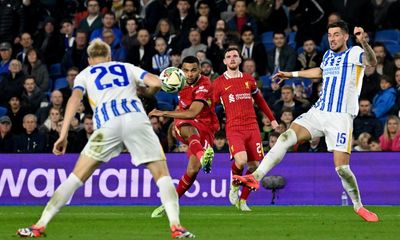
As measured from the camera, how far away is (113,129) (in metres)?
12.1

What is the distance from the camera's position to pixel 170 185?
472 inches

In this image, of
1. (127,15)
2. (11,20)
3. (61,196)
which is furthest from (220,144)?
(61,196)

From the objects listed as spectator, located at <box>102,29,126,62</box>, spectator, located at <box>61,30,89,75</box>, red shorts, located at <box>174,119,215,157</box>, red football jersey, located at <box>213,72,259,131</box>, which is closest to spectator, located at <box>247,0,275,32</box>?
spectator, located at <box>102,29,126,62</box>

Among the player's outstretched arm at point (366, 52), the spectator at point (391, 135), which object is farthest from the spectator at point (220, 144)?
the player's outstretched arm at point (366, 52)

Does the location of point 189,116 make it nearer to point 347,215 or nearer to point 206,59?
point 347,215

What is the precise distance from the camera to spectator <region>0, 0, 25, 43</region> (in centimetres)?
2706

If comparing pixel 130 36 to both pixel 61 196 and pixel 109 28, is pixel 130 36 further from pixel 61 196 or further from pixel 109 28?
pixel 61 196

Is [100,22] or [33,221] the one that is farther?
[100,22]

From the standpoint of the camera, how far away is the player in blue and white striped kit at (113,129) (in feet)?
39.6

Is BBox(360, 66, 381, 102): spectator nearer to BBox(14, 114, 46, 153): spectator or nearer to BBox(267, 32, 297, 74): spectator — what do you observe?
BBox(267, 32, 297, 74): spectator

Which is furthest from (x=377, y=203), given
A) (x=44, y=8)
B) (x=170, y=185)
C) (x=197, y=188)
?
(x=44, y=8)

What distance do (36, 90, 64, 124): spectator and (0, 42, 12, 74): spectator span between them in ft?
7.39

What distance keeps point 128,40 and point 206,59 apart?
2.53 metres

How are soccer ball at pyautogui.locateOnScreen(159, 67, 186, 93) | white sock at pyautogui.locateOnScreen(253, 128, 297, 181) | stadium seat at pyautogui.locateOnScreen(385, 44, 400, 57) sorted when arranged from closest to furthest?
soccer ball at pyautogui.locateOnScreen(159, 67, 186, 93) < white sock at pyautogui.locateOnScreen(253, 128, 297, 181) < stadium seat at pyautogui.locateOnScreen(385, 44, 400, 57)
